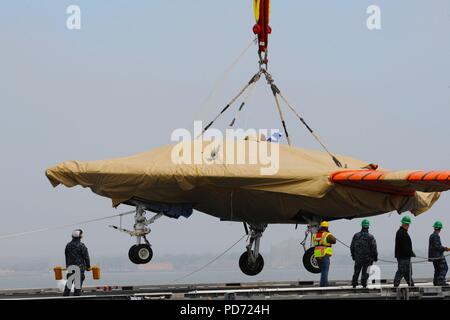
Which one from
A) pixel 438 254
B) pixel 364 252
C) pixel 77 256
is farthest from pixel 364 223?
pixel 77 256

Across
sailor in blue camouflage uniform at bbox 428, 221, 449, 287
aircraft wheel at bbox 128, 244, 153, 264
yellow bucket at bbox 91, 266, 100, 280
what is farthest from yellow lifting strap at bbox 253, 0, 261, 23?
yellow bucket at bbox 91, 266, 100, 280

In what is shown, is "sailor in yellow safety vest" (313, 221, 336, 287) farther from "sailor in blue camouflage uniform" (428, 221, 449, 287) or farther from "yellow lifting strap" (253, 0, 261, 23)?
"yellow lifting strap" (253, 0, 261, 23)

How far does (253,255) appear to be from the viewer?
2814 centimetres

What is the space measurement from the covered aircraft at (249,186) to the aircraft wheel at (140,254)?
0.03 meters

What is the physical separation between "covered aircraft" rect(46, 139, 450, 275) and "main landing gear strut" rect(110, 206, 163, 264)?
0.09ft

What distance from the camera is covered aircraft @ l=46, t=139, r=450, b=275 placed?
2388cm

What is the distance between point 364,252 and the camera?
2286 centimetres

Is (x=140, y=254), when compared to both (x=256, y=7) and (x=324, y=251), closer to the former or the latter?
(x=324, y=251)

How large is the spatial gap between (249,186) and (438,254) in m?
5.50

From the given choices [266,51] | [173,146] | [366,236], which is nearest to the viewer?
[366,236]
